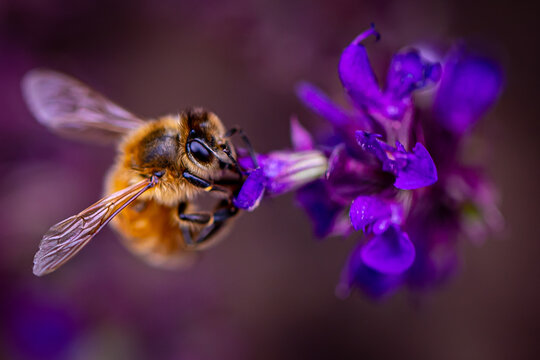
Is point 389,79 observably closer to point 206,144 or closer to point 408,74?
point 408,74

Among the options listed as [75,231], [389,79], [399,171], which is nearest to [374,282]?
[399,171]

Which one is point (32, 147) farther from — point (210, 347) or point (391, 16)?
point (391, 16)

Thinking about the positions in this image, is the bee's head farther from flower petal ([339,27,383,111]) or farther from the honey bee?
flower petal ([339,27,383,111])

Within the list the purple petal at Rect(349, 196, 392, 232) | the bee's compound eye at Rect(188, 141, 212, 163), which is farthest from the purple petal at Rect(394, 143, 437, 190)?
the bee's compound eye at Rect(188, 141, 212, 163)

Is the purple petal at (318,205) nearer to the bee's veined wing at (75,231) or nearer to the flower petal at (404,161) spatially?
the flower petal at (404,161)

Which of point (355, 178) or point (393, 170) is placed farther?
point (355, 178)

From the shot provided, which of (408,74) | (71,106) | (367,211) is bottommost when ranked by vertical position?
(367,211)

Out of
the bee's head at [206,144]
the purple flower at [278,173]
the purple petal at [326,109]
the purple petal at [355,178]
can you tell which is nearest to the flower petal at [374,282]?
the purple petal at [355,178]
